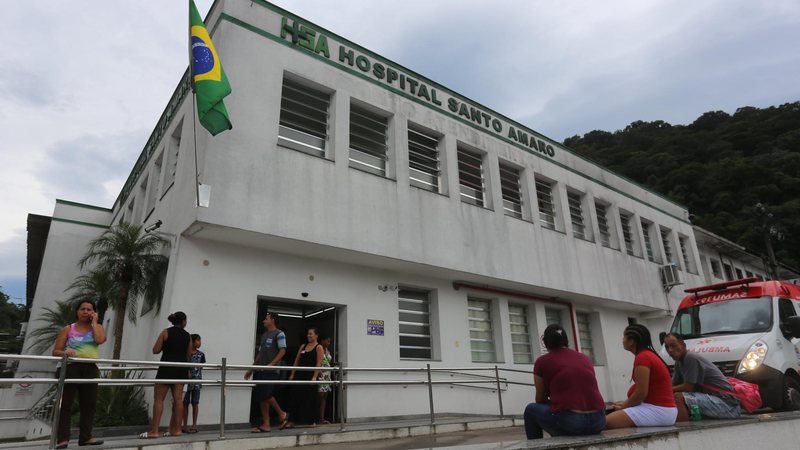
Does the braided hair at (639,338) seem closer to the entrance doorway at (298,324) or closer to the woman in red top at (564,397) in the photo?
the woman in red top at (564,397)

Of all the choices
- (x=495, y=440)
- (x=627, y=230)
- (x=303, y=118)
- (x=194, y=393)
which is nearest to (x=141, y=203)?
(x=303, y=118)

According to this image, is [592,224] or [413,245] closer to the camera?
[413,245]

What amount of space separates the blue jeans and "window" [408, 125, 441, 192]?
810cm

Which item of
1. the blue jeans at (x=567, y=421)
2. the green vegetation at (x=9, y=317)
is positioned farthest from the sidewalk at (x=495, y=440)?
the green vegetation at (x=9, y=317)

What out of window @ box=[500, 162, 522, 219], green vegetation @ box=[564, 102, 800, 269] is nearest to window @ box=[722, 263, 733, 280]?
green vegetation @ box=[564, 102, 800, 269]

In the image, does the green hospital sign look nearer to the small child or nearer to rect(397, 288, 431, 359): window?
rect(397, 288, 431, 359): window

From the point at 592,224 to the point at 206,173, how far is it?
1253 cm

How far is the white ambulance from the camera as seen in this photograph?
707 cm

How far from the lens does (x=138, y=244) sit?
9.66m

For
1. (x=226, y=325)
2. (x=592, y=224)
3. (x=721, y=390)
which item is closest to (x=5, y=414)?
(x=226, y=325)

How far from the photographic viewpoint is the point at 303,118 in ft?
34.3

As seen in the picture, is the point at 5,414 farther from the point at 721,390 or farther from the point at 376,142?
the point at 721,390

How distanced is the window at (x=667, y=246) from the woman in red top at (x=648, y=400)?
17560 millimetres

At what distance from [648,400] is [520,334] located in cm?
938
